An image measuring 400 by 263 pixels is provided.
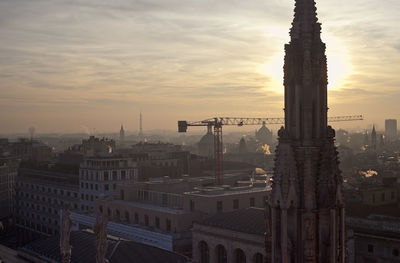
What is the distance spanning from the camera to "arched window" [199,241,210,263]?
202 ft

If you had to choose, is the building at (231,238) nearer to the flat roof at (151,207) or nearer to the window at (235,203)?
the flat roof at (151,207)

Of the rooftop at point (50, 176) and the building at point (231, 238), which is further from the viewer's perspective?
the rooftop at point (50, 176)

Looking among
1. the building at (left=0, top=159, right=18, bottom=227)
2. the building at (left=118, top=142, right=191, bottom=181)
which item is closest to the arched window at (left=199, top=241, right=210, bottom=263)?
the building at (left=118, top=142, right=191, bottom=181)

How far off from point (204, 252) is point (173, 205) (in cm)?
2090

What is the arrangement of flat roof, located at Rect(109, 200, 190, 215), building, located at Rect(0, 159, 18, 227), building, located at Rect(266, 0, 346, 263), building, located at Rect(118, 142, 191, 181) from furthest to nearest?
building, located at Rect(0, 159, 18, 227) → building, located at Rect(118, 142, 191, 181) → flat roof, located at Rect(109, 200, 190, 215) → building, located at Rect(266, 0, 346, 263)

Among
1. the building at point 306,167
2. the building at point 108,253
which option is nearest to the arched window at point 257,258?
the building at point 108,253

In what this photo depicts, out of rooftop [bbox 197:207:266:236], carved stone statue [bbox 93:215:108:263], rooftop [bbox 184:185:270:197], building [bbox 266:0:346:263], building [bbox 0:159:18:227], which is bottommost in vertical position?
building [bbox 0:159:18:227]

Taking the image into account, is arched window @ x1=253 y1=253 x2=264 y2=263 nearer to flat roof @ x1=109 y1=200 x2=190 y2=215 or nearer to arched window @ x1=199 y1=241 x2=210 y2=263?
arched window @ x1=199 y1=241 x2=210 y2=263

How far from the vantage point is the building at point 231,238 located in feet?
182

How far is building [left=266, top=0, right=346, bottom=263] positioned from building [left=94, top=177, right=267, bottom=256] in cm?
4871

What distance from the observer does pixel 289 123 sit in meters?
20.9

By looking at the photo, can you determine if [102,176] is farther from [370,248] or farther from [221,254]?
[370,248]

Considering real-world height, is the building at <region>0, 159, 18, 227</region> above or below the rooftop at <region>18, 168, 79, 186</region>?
below

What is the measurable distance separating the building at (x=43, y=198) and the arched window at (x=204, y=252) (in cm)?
6045
